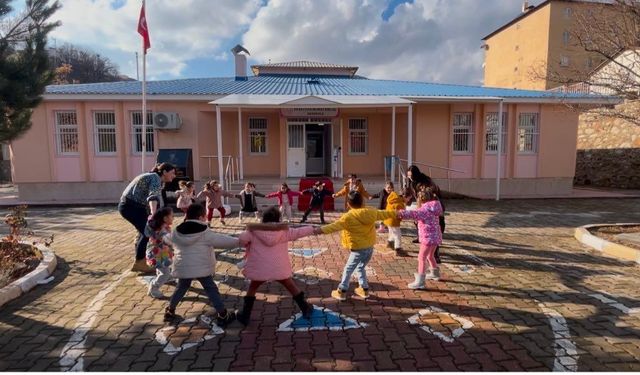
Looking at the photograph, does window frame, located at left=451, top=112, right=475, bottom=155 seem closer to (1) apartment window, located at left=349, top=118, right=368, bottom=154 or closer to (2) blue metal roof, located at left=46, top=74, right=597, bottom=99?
(2) blue metal roof, located at left=46, top=74, right=597, bottom=99

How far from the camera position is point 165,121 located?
13.0 m

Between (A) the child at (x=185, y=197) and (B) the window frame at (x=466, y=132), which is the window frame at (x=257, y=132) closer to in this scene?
(B) the window frame at (x=466, y=132)

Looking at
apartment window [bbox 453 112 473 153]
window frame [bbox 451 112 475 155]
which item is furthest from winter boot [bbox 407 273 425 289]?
apartment window [bbox 453 112 473 153]

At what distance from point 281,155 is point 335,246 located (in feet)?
27.6

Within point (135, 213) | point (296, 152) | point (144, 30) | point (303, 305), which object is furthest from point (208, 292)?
point (296, 152)

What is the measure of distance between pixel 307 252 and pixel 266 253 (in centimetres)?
284

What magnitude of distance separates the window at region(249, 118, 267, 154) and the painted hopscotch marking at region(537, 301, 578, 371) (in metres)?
12.8

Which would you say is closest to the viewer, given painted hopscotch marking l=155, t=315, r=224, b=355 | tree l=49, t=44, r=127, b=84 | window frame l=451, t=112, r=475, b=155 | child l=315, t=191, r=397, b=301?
painted hopscotch marking l=155, t=315, r=224, b=355

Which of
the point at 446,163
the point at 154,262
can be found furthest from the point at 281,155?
the point at 154,262

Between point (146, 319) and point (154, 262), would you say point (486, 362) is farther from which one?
point (154, 262)

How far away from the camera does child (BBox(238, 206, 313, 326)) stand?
367 centimetres

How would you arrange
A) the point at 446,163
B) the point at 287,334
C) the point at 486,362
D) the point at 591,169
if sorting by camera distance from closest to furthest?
the point at 486,362 < the point at 287,334 < the point at 446,163 < the point at 591,169

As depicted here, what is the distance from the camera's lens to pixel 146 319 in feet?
12.8

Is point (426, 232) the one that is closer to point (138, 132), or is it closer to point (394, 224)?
point (394, 224)
